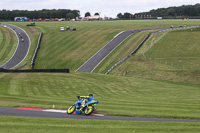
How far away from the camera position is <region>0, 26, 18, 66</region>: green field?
82.9 meters

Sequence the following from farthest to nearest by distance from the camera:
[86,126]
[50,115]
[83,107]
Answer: [83,107], [50,115], [86,126]

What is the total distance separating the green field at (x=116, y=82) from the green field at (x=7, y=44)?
5.78 metres

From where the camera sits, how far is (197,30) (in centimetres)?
9850

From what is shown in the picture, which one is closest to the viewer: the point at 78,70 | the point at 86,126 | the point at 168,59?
the point at 86,126

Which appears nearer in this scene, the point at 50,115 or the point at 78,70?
the point at 50,115

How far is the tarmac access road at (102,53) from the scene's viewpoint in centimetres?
7031

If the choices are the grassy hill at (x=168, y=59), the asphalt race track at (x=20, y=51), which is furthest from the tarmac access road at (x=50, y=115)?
the asphalt race track at (x=20, y=51)

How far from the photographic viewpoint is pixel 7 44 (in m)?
93.7

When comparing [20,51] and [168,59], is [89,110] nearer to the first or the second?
[168,59]

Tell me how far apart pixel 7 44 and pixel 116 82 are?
175ft

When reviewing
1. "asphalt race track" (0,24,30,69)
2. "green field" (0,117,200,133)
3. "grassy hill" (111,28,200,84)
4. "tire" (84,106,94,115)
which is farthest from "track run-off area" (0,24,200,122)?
"grassy hill" (111,28,200,84)

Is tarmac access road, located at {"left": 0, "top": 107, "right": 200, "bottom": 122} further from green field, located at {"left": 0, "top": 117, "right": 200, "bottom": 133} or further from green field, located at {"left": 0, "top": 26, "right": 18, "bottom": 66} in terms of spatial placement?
green field, located at {"left": 0, "top": 26, "right": 18, "bottom": 66}

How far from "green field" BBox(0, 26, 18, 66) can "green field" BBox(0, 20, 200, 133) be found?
5.78 meters

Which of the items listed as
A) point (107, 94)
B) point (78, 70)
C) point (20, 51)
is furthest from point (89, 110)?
point (20, 51)
